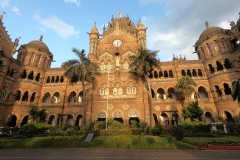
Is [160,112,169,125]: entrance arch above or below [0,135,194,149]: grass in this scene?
above

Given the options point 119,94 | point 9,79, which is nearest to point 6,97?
point 9,79

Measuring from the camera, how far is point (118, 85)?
35.0 m

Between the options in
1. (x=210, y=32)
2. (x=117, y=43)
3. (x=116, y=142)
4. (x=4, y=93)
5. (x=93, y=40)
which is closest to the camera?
(x=116, y=142)

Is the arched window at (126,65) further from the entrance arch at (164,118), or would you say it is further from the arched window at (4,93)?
the arched window at (4,93)

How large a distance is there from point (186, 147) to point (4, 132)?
2682 cm

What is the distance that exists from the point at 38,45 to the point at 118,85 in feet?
78.4

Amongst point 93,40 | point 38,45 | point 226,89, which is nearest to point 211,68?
point 226,89

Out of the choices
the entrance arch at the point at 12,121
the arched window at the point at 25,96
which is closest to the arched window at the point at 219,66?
the arched window at the point at 25,96

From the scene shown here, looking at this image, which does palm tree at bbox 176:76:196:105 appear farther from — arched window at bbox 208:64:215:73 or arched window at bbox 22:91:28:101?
arched window at bbox 22:91:28:101

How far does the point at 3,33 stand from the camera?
112 feet

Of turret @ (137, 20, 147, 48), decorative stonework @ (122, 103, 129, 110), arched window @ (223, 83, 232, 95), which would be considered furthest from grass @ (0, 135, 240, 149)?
turret @ (137, 20, 147, 48)

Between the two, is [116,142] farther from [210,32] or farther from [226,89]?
[210,32]

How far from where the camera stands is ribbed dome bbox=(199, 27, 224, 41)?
117 feet

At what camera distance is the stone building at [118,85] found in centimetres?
3180
